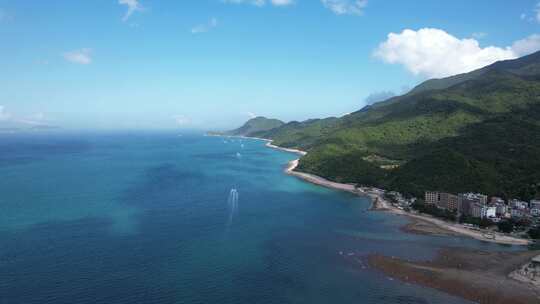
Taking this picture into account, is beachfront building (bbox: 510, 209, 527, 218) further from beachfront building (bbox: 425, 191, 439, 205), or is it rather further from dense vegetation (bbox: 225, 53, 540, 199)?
beachfront building (bbox: 425, 191, 439, 205)

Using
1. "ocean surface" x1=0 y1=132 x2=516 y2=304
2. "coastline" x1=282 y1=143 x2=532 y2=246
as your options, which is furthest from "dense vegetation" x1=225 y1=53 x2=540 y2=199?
"ocean surface" x1=0 y1=132 x2=516 y2=304

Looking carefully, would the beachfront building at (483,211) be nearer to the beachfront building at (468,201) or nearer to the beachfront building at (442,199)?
the beachfront building at (468,201)

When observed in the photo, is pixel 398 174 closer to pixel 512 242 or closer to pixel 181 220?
pixel 512 242

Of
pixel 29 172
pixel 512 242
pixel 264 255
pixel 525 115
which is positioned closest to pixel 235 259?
pixel 264 255

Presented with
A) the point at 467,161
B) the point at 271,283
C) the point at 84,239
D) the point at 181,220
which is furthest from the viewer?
the point at 467,161

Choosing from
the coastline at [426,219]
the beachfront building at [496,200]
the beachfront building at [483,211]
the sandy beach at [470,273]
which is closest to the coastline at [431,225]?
Answer: the coastline at [426,219]

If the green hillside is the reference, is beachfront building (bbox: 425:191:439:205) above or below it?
below

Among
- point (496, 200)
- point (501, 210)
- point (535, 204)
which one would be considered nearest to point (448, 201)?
point (496, 200)

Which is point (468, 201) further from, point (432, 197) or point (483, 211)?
point (432, 197)
